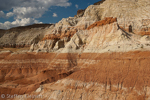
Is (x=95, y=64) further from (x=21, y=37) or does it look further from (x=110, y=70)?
(x=21, y=37)

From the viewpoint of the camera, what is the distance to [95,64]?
20953 mm

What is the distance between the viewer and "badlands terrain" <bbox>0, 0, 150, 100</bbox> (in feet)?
51.9

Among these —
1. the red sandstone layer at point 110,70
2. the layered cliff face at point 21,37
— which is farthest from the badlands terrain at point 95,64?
the layered cliff face at point 21,37

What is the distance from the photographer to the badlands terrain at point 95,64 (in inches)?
623

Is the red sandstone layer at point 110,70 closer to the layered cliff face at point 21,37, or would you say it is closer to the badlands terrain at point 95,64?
the badlands terrain at point 95,64

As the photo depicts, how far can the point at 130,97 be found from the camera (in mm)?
13734

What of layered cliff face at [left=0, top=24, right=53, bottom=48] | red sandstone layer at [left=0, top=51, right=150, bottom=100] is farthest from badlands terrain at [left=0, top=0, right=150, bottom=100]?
layered cliff face at [left=0, top=24, right=53, bottom=48]

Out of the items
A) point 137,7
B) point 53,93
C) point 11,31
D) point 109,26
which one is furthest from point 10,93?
point 11,31

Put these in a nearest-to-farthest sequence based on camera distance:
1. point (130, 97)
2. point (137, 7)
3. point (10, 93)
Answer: point (130, 97) < point (10, 93) < point (137, 7)

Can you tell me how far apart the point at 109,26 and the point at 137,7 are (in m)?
25.0

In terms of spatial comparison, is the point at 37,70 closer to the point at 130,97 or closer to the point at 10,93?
the point at 10,93

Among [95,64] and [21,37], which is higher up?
[21,37]

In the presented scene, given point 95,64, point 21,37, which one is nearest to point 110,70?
point 95,64

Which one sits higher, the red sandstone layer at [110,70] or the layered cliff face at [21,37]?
the layered cliff face at [21,37]
